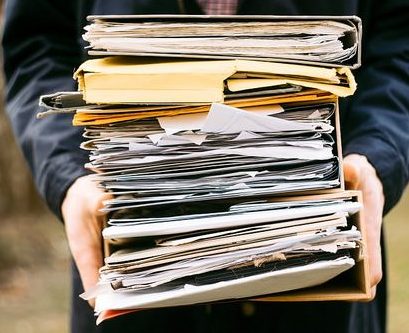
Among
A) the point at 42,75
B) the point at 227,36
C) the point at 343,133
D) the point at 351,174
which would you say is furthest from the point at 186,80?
the point at 42,75

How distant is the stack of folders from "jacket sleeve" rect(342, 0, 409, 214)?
230 mm

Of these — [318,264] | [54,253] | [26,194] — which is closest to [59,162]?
[318,264]

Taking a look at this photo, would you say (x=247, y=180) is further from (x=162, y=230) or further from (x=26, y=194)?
(x=26, y=194)

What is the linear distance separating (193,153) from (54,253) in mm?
4901

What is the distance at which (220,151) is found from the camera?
1215mm

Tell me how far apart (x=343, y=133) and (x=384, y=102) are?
9 cm

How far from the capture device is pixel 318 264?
1.19m

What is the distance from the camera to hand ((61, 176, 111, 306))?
1.40m

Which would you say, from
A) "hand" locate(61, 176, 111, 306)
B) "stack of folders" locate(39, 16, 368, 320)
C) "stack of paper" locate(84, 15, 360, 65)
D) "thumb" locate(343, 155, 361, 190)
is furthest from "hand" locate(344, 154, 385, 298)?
"hand" locate(61, 176, 111, 306)

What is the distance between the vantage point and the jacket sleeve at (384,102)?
57.2 inches

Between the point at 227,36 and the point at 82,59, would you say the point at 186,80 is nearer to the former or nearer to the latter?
the point at 227,36

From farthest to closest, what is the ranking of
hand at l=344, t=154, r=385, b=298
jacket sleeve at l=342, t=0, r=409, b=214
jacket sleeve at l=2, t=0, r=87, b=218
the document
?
jacket sleeve at l=2, t=0, r=87, b=218
jacket sleeve at l=342, t=0, r=409, b=214
hand at l=344, t=154, r=385, b=298
the document

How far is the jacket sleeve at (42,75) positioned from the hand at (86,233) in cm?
13

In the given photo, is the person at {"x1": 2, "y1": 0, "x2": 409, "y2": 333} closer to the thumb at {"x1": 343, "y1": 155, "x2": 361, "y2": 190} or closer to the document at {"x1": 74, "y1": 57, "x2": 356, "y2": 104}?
the thumb at {"x1": 343, "y1": 155, "x2": 361, "y2": 190}
